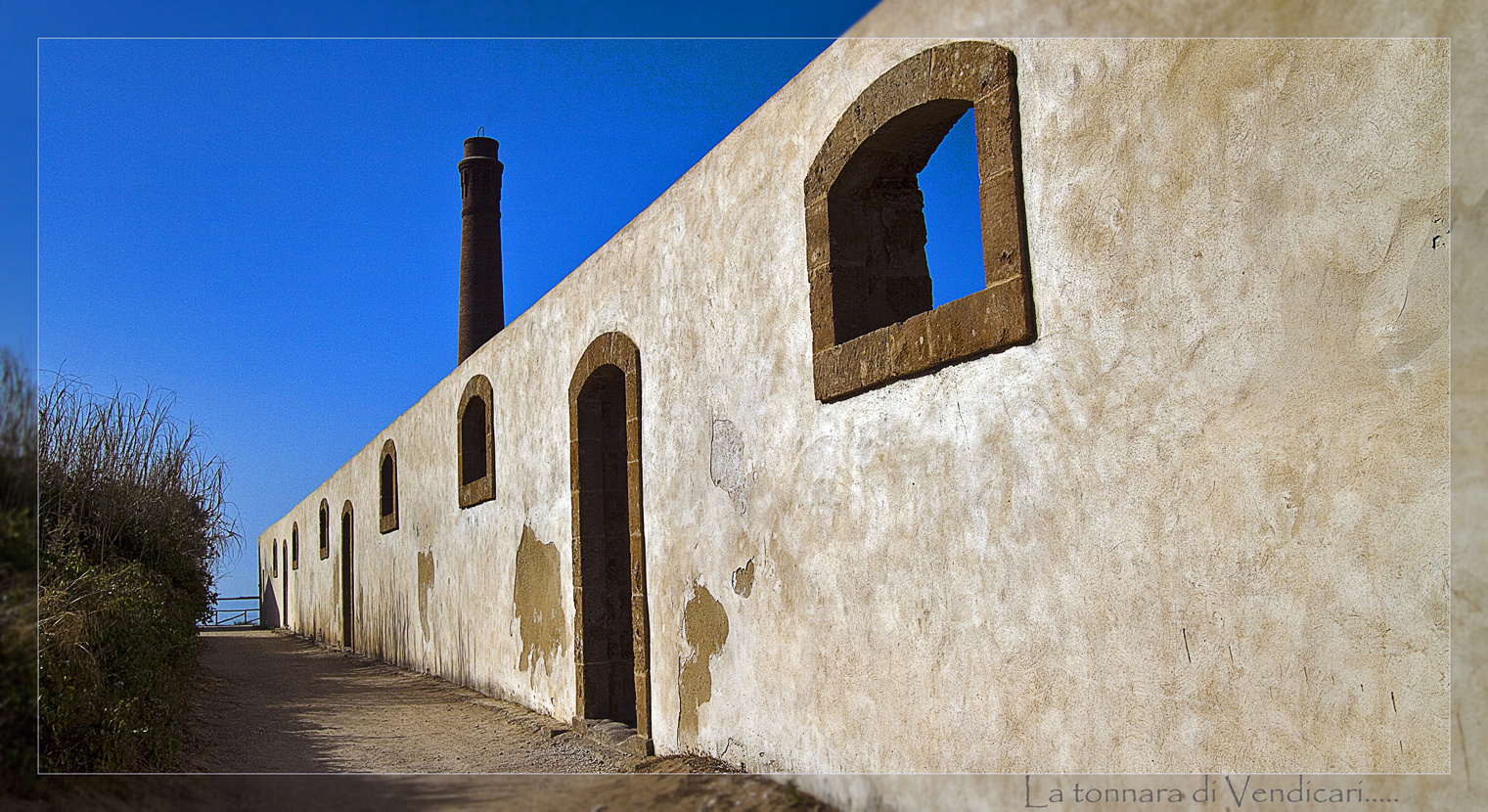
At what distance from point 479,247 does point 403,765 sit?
14.2 metres

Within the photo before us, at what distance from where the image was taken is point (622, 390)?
22.6ft

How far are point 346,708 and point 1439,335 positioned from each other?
28.3 ft

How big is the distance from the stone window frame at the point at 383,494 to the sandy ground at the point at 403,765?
2.82 meters

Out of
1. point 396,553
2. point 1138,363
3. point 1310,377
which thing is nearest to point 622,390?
point 1138,363

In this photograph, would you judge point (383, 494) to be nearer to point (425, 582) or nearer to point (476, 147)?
point (425, 582)

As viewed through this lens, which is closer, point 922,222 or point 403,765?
point 922,222

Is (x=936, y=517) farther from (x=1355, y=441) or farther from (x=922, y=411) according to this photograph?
(x=1355, y=441)

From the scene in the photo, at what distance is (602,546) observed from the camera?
21.9ft

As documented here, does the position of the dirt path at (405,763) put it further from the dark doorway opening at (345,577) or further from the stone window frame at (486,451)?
the dark doorway opening at (345,577)

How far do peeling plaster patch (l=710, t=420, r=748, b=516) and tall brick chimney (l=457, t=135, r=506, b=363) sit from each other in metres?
14.2

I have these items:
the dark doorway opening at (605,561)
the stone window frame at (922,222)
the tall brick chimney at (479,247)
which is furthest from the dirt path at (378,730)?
the tall brick chimney at (479,247)

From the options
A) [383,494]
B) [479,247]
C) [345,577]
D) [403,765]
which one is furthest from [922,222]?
[479,247]

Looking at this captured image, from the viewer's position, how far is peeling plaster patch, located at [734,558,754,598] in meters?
4.75

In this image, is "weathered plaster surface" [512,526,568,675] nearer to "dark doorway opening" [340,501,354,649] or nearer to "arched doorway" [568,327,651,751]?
"arched doorway" [568,327,651,751]
